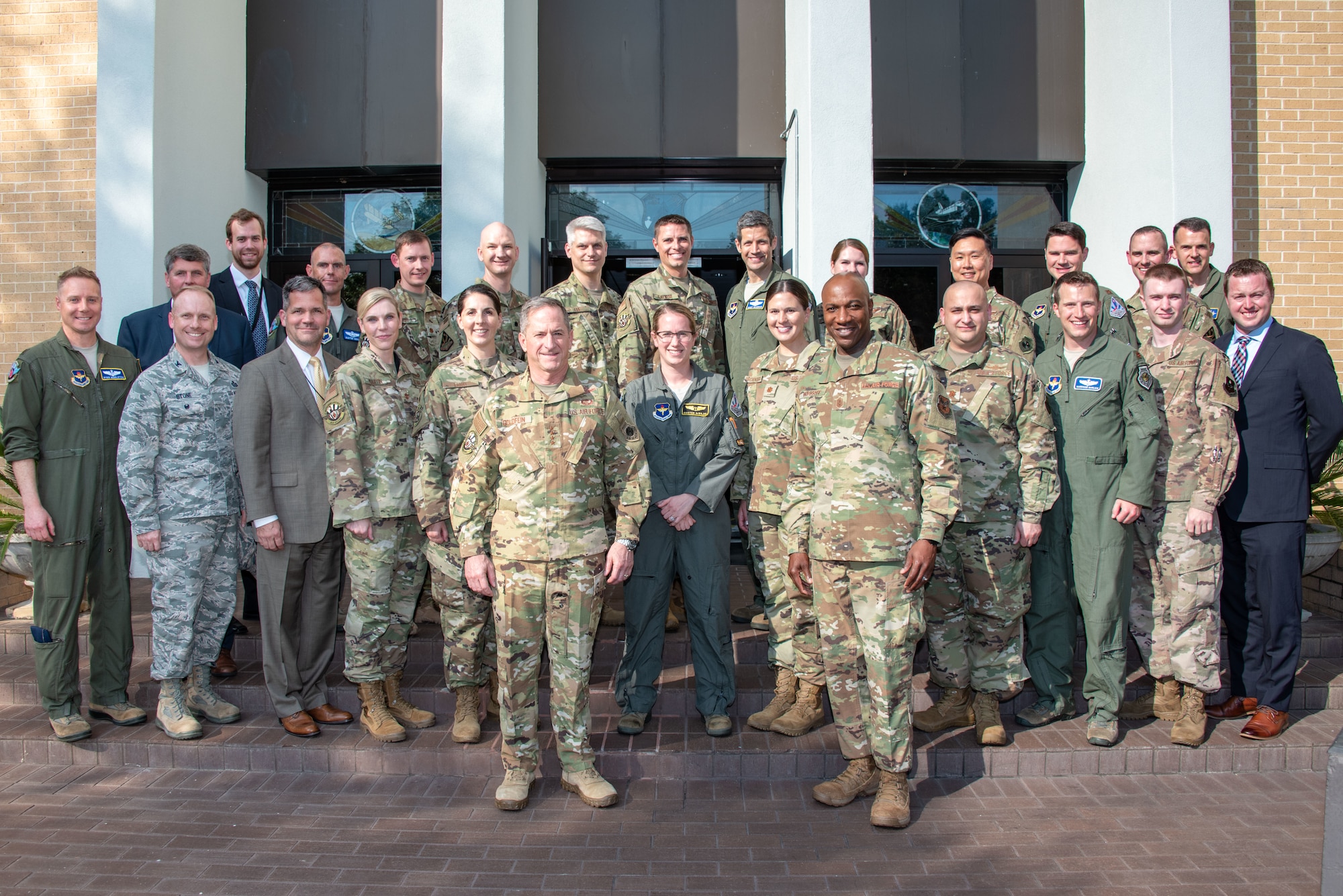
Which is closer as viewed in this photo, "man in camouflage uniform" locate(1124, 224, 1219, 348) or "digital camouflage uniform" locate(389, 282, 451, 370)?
"man in camouflage uniform" locate(1124, 224, 1219, 348)

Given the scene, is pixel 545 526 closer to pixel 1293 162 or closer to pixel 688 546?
pixel 688 546

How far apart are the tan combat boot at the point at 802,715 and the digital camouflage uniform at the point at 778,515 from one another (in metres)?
0.06

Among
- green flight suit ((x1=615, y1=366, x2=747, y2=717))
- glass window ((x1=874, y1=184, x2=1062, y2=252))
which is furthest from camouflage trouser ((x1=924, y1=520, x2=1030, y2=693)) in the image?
glass window ((x1=874, y1=184, x2=1062, y2=252))

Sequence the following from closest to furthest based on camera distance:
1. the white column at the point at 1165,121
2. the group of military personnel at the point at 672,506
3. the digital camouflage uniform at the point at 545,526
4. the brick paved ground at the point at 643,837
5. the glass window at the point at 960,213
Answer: the brick paved ground at the point at 643,837 < the digital camouflage uniform at the point at 545,526 < the group of military personnel at the point at 672,506 < the white column at the point at 1165,121 < the glass window at the point at 960,213

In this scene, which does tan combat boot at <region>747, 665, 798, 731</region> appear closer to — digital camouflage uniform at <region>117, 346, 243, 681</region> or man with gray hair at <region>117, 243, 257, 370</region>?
digital camouflage uniform at <region>117, 346, 243, 681</region>

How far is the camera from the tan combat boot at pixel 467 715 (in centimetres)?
415

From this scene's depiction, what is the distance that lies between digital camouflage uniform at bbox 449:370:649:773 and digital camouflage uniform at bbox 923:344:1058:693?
1.54 meters

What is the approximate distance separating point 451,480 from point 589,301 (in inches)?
64.4

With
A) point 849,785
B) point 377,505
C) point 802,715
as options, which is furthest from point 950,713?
point 377,505

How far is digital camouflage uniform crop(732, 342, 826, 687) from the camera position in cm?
426

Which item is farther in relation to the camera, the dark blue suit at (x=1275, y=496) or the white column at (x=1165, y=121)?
the white column at (x=1165, y=121)

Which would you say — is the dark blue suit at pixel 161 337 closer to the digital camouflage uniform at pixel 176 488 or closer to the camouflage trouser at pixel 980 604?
the digital camouflage uniform at pixel 176 488

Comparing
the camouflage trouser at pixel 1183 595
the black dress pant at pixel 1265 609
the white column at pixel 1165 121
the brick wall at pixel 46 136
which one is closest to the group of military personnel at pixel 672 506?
the camouflage trouser at pixel 1183 595

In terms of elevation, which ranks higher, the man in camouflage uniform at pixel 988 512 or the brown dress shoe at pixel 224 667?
the man in camouflage uniform at pixel 988 512
